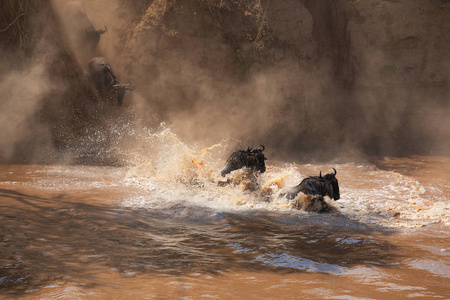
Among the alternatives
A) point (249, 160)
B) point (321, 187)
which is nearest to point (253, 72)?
point (249, 160)

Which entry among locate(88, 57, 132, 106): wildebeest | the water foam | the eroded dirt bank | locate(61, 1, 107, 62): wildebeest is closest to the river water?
the water foam

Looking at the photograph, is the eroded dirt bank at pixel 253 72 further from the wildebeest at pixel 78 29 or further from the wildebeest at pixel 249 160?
the wildebeest at pixel 249 160

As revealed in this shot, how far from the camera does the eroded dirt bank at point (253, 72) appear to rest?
36.4ft

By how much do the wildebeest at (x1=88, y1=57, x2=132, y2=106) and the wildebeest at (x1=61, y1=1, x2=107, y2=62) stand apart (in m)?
0.94

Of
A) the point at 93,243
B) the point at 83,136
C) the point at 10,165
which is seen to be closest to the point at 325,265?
the point at 93,243

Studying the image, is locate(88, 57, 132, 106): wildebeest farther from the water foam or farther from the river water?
the river water

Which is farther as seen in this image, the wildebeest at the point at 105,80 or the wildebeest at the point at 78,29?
the wildebeest at the point at 78,29

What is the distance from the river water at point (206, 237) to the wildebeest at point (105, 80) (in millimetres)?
3287

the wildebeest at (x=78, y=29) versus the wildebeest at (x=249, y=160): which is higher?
the wildebeest at (x=78, y=29)

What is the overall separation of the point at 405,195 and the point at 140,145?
5926mm

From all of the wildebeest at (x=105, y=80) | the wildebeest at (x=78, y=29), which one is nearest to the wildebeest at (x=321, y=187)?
the wildebeest at (x=105, y=80)

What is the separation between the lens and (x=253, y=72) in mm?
12336

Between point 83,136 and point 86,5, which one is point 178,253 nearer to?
point 83,136

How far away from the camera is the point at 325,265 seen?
163 inches
